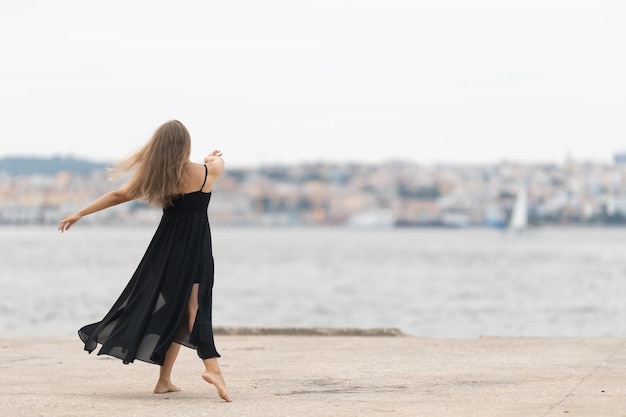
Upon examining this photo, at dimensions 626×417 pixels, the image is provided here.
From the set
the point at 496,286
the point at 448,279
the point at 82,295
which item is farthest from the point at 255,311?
the point at 448,279

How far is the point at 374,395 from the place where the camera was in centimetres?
805

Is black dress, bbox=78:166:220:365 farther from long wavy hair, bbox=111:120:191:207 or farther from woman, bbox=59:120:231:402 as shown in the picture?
long wavy hair, bbox=111:120:191:207

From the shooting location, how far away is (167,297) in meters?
7.79

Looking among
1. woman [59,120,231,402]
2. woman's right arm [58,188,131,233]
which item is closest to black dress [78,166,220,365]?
woman [59,120,231,402]

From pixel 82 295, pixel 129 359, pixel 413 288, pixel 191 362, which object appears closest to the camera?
pixel 129 359

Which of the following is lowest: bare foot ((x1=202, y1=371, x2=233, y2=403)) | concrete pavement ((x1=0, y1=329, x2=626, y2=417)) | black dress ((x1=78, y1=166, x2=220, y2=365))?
concrete pavement ((x1=0, y1=329, x2=626, y2=417))

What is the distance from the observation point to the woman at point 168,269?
7.72 m

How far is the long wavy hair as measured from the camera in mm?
7734

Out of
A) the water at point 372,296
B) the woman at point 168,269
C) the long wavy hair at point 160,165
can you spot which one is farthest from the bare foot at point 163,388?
the water at point 372,296

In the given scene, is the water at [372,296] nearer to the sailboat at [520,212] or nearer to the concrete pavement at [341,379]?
the concrete pavement at [341,379]

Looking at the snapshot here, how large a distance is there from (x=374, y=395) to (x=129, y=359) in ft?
5.17

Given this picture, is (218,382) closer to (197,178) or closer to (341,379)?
(197,178)

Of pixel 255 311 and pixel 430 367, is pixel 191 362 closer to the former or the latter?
pixel 430 367

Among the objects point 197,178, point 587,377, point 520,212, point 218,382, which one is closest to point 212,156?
point 197,178
